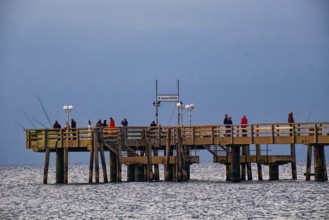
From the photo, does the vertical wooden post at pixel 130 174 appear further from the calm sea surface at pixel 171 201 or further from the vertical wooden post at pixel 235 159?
the vertical wooden post at pixel 235 159

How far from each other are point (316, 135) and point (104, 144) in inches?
469

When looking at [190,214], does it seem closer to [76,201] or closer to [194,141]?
[76,201]

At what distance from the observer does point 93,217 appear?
140 feet

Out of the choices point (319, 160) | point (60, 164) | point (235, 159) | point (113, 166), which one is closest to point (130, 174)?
point (113, 166)

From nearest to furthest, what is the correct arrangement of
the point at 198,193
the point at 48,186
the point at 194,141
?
the point at 198,193 < the point at 194,141 < the point at 48,186

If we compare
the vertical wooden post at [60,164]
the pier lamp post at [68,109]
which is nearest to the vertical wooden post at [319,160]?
the pier lamp post at [68,109]

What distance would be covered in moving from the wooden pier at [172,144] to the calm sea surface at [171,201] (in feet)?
3.57

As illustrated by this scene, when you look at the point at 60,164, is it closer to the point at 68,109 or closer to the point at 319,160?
the point at 68,109

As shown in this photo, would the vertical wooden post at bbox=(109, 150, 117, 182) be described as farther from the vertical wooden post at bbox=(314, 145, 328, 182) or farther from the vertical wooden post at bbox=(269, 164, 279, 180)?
the vertical wooden post at bbox=(314, 145, 328, 182)

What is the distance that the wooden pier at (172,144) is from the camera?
57.0 metres

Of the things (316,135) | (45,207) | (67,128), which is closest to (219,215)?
(45,207)

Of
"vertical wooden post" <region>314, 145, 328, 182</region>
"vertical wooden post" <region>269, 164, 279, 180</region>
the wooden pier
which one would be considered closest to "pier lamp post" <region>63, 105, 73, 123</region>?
the wooden pier

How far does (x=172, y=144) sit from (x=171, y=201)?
10.5 metres

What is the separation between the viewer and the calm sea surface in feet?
143
